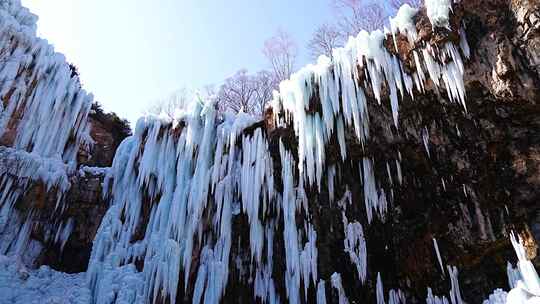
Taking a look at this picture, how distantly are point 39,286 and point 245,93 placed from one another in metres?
12.1

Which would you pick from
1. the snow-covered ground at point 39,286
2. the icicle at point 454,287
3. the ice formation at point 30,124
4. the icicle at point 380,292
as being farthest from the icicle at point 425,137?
the ice formation at point 30,124

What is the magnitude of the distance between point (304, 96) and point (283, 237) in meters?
2.82

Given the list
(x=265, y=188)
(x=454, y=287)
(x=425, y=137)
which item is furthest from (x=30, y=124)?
(x=454, y=287)

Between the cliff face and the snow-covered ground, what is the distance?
0.39 meters

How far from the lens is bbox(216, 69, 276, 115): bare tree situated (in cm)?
1703

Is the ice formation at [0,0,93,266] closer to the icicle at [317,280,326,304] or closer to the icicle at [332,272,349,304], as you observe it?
the icicle at [317,280,326,304]

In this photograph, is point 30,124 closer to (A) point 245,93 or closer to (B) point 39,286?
(B) point 39,286

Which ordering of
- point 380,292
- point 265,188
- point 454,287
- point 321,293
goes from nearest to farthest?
point 454,287 < point 380,292 < point 321,293 < point 265,188

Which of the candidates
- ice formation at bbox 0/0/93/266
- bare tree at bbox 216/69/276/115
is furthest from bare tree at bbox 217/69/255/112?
ice formation at bbox 0/0/93/266

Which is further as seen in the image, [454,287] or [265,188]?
[265,188]

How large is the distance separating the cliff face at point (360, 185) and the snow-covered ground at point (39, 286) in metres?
0.39

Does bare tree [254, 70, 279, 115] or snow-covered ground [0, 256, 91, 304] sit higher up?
bare tree [254, 70, 279, 115]

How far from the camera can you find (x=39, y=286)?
779cm

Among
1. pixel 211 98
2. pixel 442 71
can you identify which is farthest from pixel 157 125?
pixel 442 71
